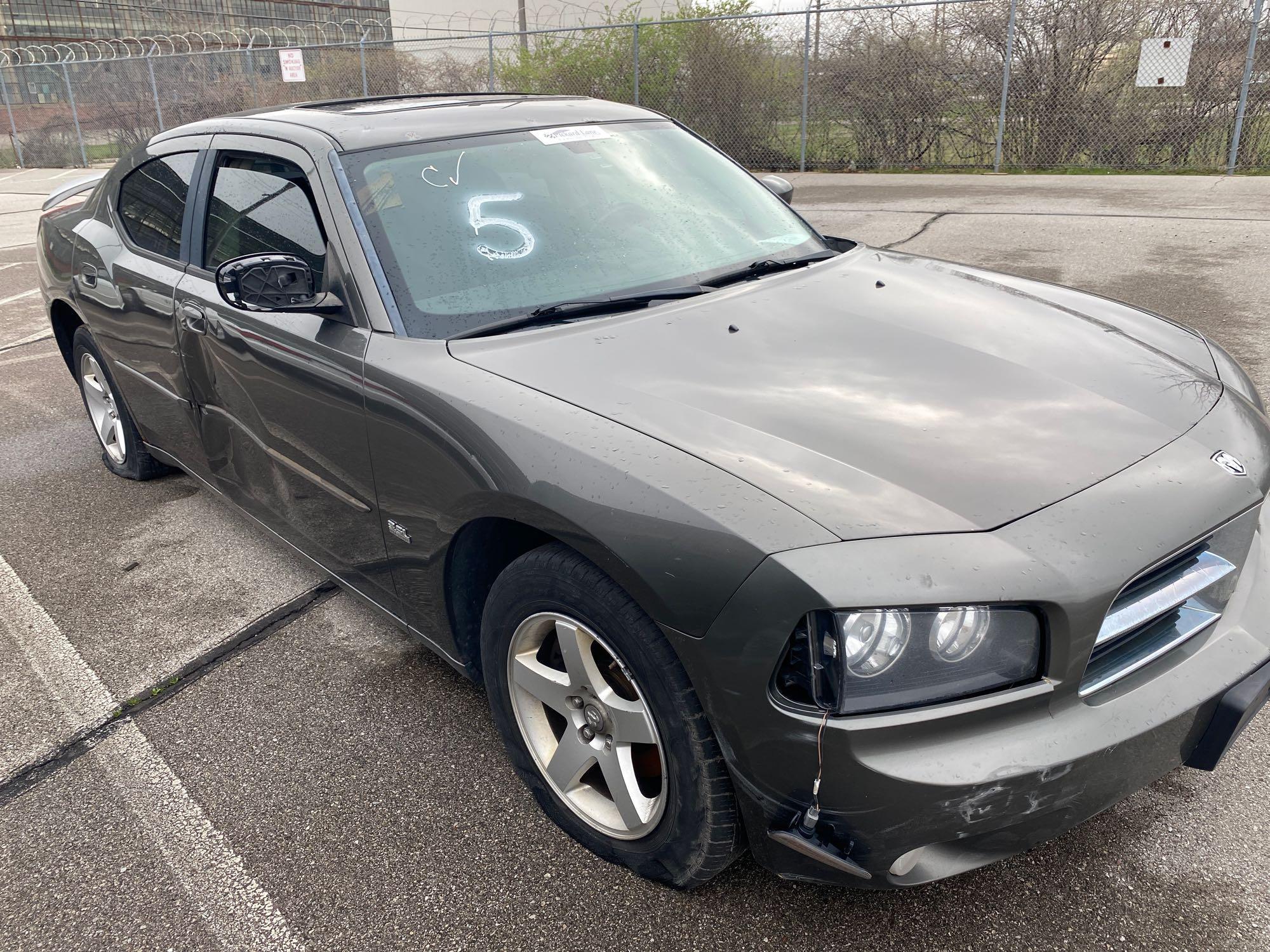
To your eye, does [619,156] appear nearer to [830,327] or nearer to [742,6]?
[830,327]

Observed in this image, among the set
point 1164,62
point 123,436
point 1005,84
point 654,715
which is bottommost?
point 123,436

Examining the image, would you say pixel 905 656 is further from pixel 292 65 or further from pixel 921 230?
pixel 292 65

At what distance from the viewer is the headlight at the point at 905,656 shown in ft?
5.10

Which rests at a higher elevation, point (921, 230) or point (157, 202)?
point (157, 202)

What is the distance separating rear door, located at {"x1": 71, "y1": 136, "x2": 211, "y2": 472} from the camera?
132 inches

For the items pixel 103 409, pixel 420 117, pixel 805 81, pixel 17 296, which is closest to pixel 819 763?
pixel 420 117

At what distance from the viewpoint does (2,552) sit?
3.82 m

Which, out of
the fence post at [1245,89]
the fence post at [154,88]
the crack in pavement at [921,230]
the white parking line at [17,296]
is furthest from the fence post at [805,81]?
the fence post at [154,88]

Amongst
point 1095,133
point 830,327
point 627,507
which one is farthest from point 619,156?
point 1095,133

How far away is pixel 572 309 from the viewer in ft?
8.04

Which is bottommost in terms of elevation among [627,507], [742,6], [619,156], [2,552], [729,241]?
[2,552]

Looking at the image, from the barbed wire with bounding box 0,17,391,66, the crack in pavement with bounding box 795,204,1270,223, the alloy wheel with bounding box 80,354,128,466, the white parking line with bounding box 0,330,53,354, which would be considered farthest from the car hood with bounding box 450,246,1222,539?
the barbed wire with bounding box 0,17,391,66

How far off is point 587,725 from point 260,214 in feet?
6.39

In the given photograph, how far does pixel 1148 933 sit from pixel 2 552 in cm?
415
